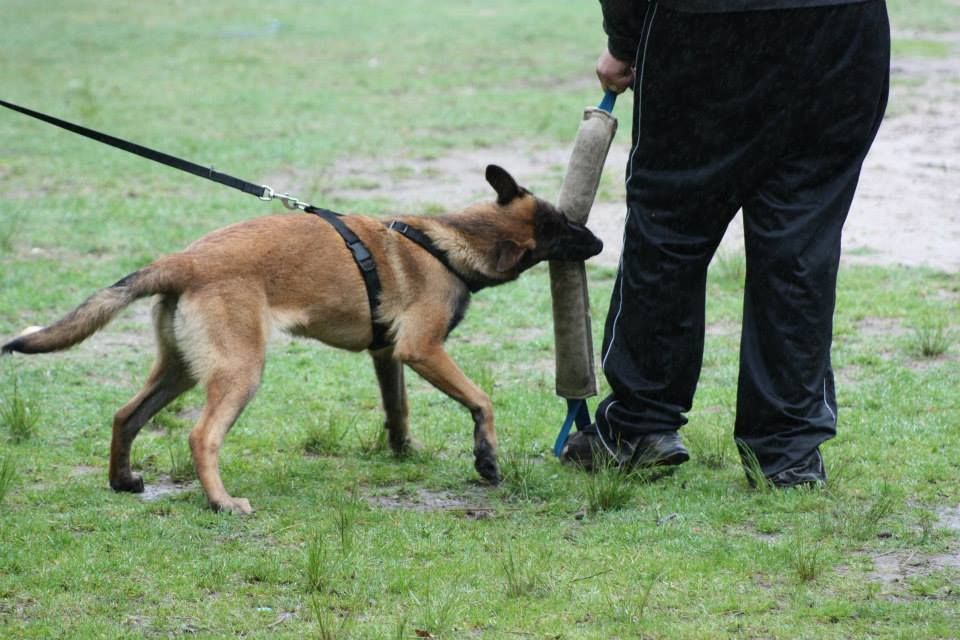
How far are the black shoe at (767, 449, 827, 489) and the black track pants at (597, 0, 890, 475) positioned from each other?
0.03 meters

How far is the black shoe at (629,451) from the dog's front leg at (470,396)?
38cm

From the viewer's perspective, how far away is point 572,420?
222 inches

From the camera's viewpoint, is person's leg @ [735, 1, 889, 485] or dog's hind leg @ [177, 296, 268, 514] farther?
dog's hind leg @ [177, 296, 268, 514]

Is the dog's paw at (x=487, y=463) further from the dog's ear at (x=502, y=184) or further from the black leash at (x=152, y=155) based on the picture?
the black leash at (x=152, y=155)

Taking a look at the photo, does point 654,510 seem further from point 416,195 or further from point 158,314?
point 416,195

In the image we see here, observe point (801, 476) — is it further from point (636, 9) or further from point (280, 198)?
point (280, 198)

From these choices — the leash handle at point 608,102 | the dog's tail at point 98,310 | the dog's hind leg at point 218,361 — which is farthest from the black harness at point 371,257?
the leash handle at point 608,102

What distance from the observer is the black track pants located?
15.4 ft

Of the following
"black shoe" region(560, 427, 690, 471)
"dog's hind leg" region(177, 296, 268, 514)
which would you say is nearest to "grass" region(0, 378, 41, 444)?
"dog's hind leg" region(177, 296, 268, 514)

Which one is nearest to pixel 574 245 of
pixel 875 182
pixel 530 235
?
pixel 530 235

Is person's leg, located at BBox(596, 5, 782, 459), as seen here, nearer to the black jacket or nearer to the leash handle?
the black jacket

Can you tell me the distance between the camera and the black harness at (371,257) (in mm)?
5359

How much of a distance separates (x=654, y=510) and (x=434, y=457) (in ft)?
4.08

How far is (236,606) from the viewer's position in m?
3.97
